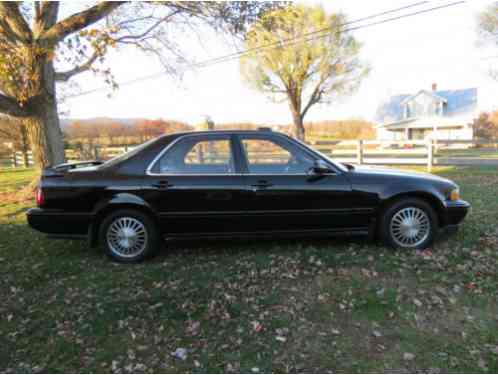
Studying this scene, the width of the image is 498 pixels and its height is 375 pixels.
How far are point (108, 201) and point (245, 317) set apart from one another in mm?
2161

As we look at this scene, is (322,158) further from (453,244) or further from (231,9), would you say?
(231,9)

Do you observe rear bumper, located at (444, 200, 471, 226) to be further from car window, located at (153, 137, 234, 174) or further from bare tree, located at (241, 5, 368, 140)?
bare tree, located at (241, 5, 368, 140)

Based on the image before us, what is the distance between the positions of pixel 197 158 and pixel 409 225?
109 inches

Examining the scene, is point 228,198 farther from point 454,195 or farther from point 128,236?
point 454,195

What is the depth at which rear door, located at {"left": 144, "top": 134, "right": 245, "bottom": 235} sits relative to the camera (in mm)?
3861

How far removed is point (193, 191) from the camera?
12.7 feet

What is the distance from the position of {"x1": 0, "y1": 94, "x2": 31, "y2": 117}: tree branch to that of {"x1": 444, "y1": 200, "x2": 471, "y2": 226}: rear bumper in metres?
9.17

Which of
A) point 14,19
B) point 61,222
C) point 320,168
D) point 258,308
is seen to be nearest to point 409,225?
point 320,168

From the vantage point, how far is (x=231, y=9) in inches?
309

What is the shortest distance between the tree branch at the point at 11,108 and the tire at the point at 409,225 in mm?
8515

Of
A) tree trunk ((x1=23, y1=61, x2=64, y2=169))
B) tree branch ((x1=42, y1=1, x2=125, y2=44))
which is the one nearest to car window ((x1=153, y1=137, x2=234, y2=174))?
tree branch ((x1=42, y1=1, x2=125, y2=44))

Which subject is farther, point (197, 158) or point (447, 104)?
point (447, 104)

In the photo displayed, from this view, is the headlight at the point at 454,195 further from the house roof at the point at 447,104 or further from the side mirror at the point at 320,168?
the house roof at the point at 447,104

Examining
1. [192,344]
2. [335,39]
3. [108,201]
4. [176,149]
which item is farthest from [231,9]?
[335,39]
